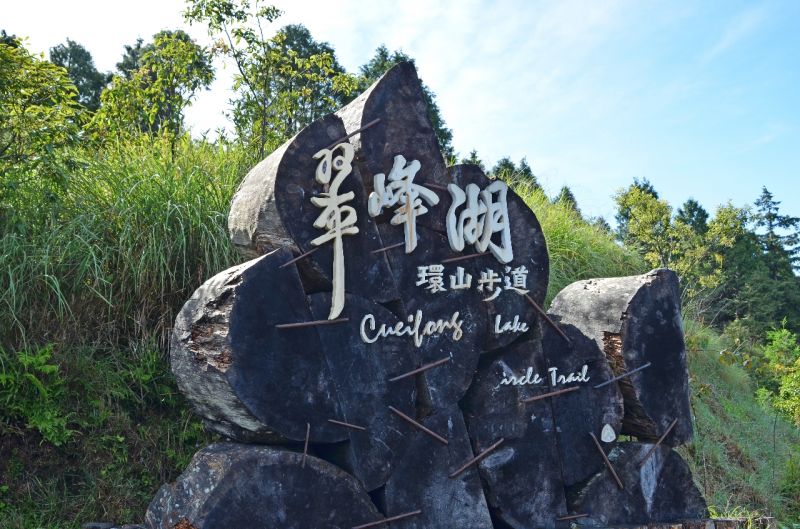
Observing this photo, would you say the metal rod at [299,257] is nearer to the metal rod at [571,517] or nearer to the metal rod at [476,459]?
the metal rod at [476,459]

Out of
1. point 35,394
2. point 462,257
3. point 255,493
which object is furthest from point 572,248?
point 255,493

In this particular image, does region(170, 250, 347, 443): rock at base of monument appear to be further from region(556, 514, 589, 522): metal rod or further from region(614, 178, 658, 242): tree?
region(614, 178, 658, 242): tree

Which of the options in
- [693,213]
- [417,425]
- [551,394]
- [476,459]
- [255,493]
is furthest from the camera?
[693,213]

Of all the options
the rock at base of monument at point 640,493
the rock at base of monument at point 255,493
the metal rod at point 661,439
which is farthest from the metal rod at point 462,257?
the metal rod at point 661,439

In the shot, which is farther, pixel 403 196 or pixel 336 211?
pixel 403 196

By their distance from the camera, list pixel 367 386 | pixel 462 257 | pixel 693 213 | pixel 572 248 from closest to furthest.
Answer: pixel 367 386, pixel 462 257, pixel 572 248, pixel 693 213

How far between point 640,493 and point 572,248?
3744mm

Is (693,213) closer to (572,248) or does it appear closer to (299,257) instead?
(572,248)

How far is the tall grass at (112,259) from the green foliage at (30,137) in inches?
5.2

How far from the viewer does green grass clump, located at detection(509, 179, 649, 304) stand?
6902 mm

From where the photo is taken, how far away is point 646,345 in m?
3.90

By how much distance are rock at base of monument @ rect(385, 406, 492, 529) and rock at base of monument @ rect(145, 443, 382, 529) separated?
0.83 ft

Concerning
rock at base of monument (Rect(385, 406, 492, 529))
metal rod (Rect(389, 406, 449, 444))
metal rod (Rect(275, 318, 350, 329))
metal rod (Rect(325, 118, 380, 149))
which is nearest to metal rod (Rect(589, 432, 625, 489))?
rock at base of monument (Rect(385, 406, 492, 529))

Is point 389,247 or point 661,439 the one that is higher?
point 389,247
